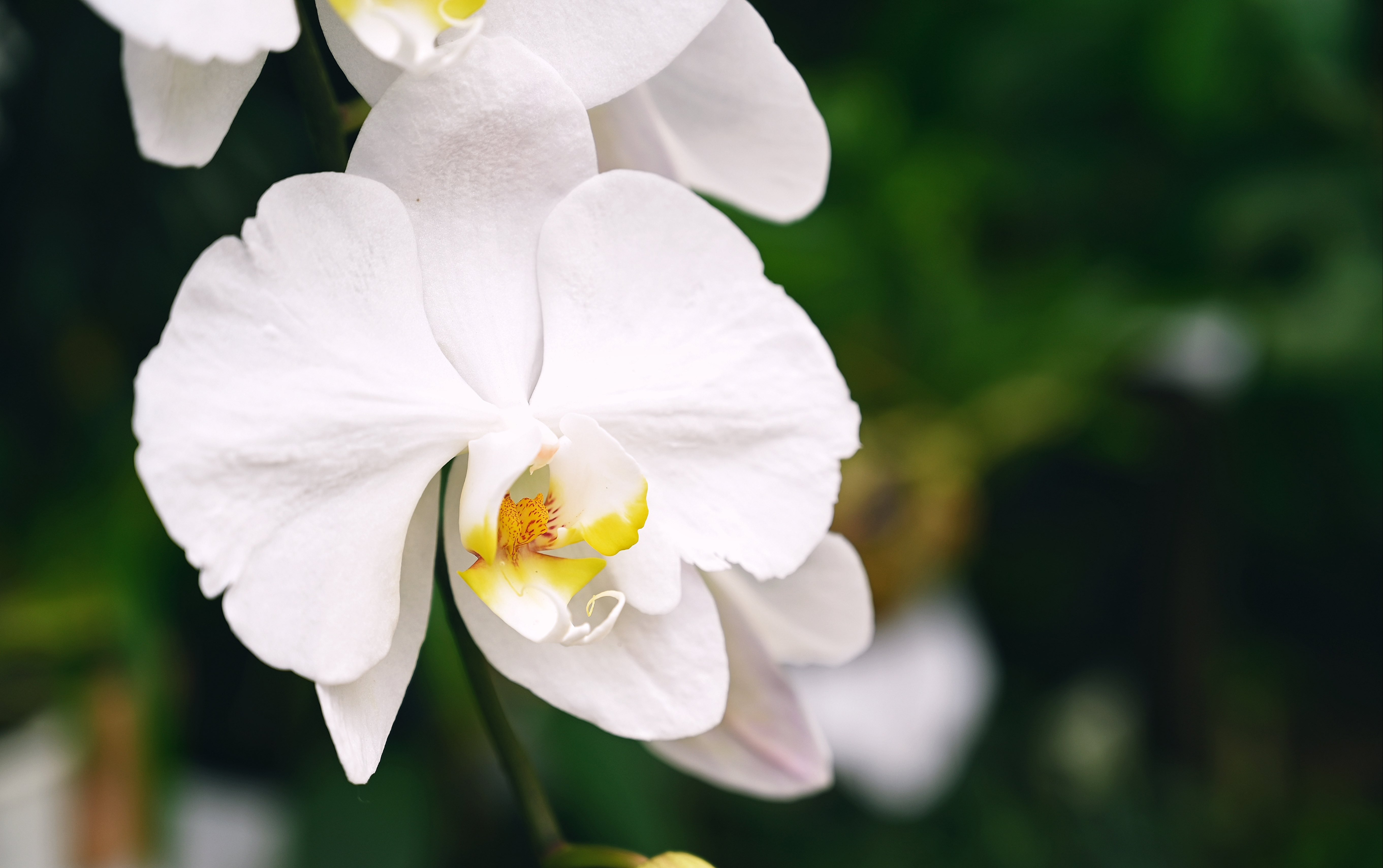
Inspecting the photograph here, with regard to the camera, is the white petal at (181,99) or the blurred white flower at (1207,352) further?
the blurred white flower at (1207,352)

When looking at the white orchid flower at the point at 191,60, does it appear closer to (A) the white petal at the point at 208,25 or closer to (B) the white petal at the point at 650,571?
(A) the white petal at the point at 208,25

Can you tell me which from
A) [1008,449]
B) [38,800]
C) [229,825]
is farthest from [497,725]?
[1008,449]

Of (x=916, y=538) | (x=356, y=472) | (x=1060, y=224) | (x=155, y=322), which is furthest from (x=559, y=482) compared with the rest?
(x=1060, y=224)

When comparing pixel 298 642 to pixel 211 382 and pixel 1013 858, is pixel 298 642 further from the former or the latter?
pixel 1013 858

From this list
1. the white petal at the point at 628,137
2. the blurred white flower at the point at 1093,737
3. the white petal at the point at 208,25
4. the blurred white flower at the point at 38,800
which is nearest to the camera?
the white petal at the point at 208,25

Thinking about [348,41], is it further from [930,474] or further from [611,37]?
[930,474]

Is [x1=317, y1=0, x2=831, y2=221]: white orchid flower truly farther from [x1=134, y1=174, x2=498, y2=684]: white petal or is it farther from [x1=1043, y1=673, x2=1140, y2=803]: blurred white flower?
[x1=1043, y1=673, x2=1140, y2=803]: blurred white flower

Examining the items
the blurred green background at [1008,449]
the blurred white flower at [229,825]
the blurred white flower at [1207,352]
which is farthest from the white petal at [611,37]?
the blurred white flower at [1207,352]

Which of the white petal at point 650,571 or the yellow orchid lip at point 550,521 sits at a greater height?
the yellow orchid lip at point 550,521

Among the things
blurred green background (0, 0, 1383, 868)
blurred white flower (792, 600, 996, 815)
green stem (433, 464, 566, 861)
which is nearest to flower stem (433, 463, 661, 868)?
green stem (433, 464, 566, 861)
